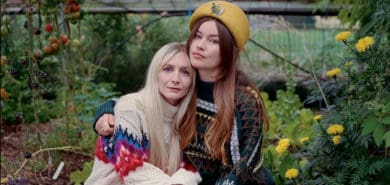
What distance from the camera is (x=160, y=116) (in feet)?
9.84

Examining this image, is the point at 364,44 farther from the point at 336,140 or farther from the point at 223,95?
the point at 223,95

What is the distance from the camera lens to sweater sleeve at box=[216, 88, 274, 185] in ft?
9.86

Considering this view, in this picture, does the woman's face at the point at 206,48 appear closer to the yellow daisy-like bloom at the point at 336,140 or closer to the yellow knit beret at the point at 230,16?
the yellow knit beret at the point at 230,16

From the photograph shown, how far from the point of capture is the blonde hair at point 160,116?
298cm

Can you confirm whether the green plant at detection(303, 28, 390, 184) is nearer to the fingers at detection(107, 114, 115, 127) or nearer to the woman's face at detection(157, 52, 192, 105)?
the woman's face at detection(157, 52, 192, 105)

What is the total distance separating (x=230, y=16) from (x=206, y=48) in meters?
0.18

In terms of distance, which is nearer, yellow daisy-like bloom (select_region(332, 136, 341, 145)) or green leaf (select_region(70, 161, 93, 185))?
yellow daisy-like bloom (select_region(332, 136, 341, 145))

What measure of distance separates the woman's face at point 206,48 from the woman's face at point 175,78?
0.17 ft


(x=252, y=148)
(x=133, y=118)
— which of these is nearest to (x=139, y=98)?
(x=133, y=118)

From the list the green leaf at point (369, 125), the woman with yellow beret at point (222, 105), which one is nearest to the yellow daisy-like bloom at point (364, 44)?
the green leaf at point (369, 125)

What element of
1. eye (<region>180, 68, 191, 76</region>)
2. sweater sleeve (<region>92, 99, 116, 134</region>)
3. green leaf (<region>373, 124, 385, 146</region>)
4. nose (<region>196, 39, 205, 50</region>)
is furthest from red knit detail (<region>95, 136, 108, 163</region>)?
green leaf (<region>373, 124, 385, 146</region>)

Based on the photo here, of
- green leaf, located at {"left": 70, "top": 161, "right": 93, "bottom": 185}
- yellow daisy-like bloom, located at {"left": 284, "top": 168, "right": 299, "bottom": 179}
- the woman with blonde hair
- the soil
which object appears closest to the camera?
the woman with blonde hair

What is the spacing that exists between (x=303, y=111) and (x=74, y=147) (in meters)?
1.89

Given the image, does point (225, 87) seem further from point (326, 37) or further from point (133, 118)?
point (326, 37)
